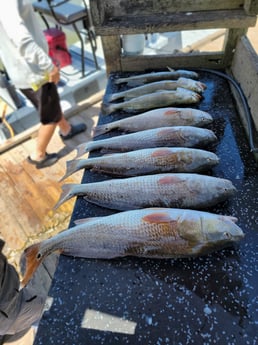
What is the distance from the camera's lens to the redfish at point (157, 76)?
288 centimetres

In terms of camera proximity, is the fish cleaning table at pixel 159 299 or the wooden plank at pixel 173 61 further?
the wooden plank at pixel 173 61

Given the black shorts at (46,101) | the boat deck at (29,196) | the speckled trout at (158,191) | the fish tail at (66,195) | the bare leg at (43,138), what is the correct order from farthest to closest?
the bare leg at (43,138), the black shorts at (46,101), the boat deck at (29,196), the fish tail at (66,195), the speckled trout at (158,191)

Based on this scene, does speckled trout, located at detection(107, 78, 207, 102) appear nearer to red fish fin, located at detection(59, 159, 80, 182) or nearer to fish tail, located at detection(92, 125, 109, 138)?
fish tail, located at detection(92, 125, 109, 138)

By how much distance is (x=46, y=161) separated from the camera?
14.6ft

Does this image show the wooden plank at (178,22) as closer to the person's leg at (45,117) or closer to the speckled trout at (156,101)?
the speckled trout at (156,101)

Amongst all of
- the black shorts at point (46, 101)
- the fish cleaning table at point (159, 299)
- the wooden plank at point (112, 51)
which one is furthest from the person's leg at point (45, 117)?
the fish cleaning table at point (159, 299)

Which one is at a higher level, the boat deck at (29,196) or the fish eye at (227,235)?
the fish eye at (227,235)

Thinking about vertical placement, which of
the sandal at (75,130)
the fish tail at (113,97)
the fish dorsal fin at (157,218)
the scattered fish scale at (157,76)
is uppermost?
the scattered fish scale at (157,76)

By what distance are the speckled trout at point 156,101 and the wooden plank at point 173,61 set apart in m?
0.66

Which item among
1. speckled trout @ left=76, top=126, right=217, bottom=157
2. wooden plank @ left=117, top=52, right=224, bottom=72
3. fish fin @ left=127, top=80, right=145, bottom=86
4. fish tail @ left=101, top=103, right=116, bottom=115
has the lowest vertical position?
speckled trout @ left=76, top=126, right=217, bottom=157

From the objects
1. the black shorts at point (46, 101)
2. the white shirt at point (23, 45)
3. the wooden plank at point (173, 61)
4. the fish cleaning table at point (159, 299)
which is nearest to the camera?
the fish cleaning table at point (159, 299)

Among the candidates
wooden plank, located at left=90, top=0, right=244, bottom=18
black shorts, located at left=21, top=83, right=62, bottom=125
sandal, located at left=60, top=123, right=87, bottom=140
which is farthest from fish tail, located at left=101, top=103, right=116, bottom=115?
sandal, located at left=60, top=123, right=87, bottom=140

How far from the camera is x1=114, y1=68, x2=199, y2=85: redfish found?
114 inches

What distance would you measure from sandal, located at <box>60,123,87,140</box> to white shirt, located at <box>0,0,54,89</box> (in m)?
1.11
